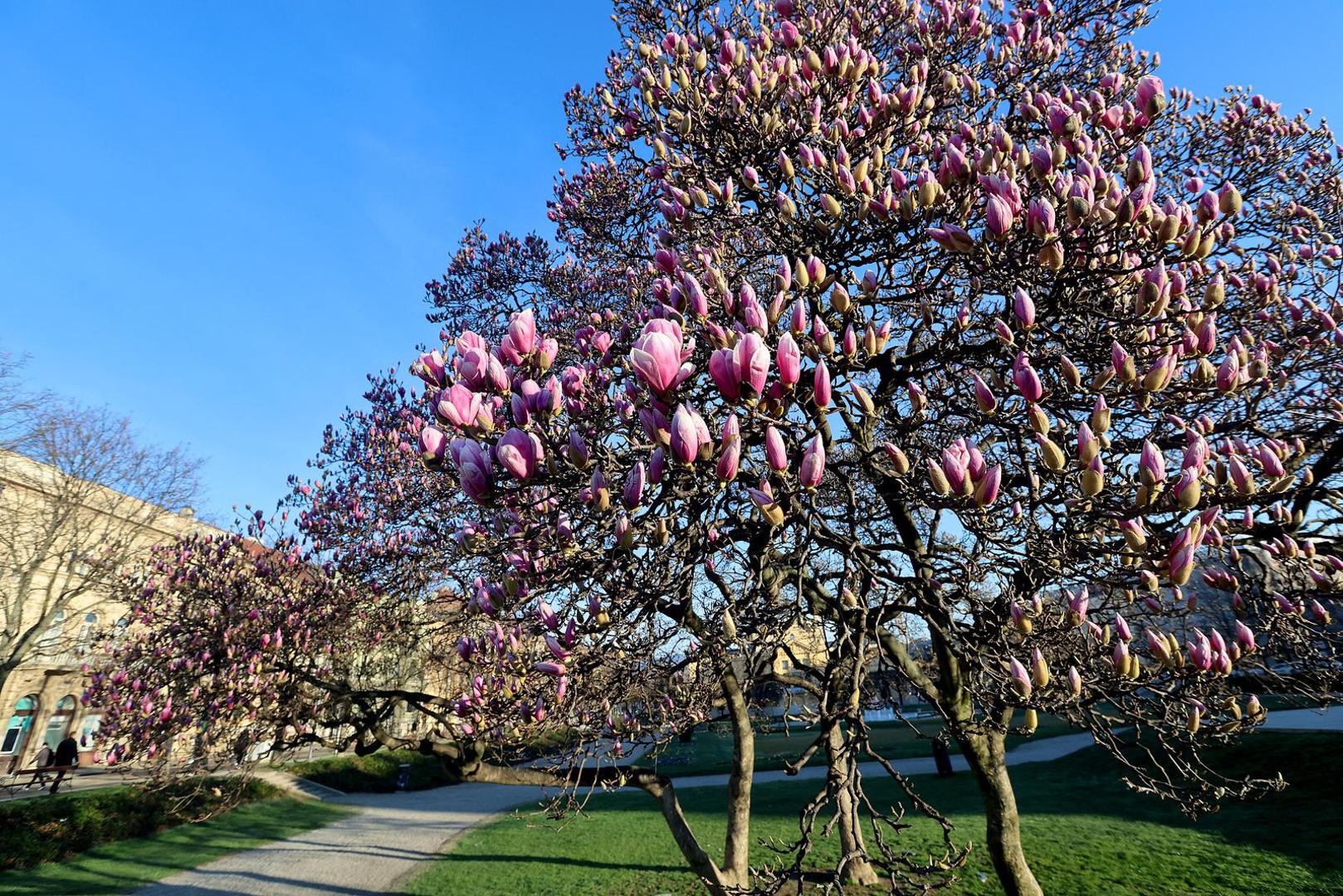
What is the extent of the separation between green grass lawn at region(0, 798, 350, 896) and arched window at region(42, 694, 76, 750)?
48.1ft

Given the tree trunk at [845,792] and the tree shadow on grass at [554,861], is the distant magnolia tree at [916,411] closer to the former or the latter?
the tree trunk at [845,792]

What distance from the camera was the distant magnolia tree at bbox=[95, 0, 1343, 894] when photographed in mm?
2670

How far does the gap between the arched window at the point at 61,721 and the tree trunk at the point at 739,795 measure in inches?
1322

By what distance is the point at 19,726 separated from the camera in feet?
87.5

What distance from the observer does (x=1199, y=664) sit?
2723mm

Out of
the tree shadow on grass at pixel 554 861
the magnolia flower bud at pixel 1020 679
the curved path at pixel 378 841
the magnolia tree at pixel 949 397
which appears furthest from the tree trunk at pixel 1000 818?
the curved path at pixel 378 841

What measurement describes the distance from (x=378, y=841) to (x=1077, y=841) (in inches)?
600

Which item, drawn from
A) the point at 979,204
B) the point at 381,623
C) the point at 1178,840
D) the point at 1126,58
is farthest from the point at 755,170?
the point at 1178,840

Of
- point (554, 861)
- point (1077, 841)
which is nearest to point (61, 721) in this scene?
point (554, 861)

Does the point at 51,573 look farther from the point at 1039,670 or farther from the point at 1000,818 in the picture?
the point at 1039,670

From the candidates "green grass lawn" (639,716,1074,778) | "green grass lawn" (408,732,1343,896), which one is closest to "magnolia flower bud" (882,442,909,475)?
"green grass lawn" (408,732,1343,896)

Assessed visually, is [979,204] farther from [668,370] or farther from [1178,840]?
[1178,840]

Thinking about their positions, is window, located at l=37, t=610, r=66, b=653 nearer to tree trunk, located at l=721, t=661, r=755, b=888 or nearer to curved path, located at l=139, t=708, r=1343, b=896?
curved path, located at l=139, t=708, r=1343, b=896

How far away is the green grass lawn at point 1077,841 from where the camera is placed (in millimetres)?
8242
